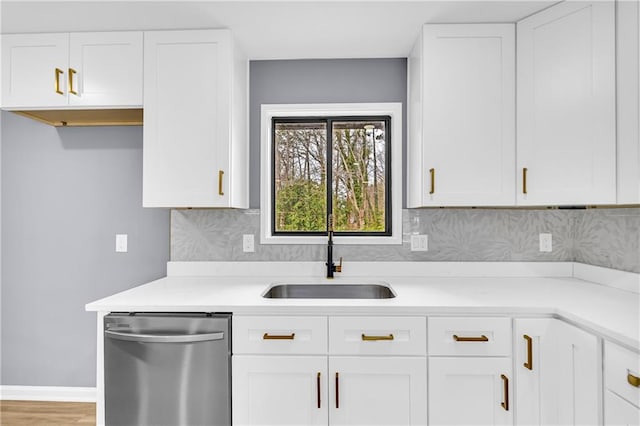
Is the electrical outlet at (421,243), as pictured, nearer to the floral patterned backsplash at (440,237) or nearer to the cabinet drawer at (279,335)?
the floral patterned backsplash at (440,237)

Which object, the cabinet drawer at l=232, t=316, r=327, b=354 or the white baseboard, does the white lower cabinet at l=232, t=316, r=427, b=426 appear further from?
the white baseboard

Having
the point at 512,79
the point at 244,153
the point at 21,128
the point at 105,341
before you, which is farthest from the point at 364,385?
the point at 21,128

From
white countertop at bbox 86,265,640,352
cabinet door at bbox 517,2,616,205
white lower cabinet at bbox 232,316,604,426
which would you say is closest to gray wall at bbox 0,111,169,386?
white countertop at bbox 86,265,640,352

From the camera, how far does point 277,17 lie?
1870mm

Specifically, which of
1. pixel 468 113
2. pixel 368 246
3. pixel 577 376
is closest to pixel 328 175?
pixel 368 246

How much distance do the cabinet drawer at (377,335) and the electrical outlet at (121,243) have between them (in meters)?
1.56

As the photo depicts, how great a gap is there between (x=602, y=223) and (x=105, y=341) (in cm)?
254

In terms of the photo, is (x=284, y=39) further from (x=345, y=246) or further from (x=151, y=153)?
(x=345, y=246)

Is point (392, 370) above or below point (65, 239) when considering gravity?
below

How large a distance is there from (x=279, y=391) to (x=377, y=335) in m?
0.48

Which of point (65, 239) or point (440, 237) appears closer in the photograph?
point (440, 237)

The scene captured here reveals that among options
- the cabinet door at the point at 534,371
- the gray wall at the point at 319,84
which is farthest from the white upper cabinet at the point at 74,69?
the cabinet door at the point at 534,371

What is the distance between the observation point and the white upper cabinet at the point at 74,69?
2002 mm

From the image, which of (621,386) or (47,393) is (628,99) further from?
(47,393)
